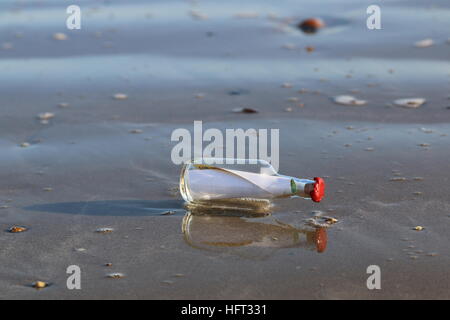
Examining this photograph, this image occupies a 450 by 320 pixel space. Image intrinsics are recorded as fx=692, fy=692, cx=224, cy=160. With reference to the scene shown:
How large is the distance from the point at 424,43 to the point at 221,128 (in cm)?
215

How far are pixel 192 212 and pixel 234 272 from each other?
19.8 inches

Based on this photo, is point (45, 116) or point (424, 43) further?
point (424, 43)

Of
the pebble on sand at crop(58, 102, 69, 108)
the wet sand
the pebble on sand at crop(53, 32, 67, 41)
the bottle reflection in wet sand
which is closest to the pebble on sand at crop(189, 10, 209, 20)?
the wet sand

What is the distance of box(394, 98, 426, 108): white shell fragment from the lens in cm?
408

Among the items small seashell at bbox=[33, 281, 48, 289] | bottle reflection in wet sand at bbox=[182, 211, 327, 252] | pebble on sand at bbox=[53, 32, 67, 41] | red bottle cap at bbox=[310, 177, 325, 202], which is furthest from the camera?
pebble on sand at bbox=[53, 32, 67, 41]

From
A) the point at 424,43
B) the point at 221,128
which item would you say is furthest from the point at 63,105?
the point at 424,43

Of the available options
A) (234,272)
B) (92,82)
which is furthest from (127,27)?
(234,272)

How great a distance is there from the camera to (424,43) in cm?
518

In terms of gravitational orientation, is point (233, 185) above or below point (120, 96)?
below

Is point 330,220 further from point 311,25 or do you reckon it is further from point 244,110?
point 311,25

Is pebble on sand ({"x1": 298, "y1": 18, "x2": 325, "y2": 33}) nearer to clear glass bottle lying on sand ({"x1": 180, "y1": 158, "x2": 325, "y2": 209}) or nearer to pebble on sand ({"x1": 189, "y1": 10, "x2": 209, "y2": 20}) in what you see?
pebble on sand ({"x1": 189, "y1": 10, "x2": 209, "y2": 20})

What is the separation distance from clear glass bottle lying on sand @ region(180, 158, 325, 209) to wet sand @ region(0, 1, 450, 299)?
0.31 feet

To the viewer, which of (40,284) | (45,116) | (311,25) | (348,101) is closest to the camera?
(40,284)
